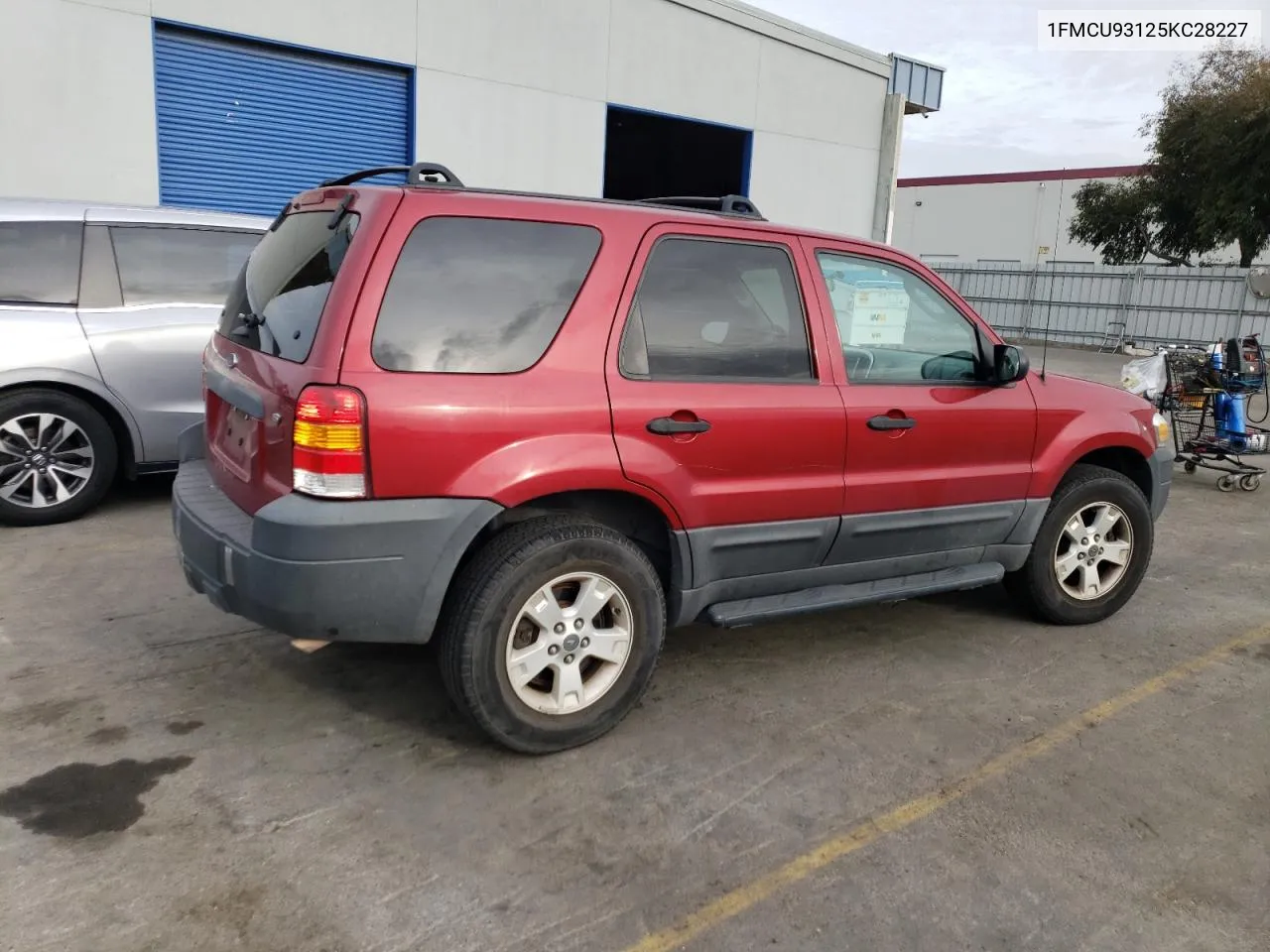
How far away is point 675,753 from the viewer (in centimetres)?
342

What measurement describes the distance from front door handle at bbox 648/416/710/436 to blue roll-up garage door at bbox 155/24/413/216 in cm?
852

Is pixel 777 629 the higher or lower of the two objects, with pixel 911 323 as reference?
lower

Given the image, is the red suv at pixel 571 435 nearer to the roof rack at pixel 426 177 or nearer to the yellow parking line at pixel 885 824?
the roof rack at pixel 426 177

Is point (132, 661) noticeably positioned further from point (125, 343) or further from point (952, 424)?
point (952, 424)

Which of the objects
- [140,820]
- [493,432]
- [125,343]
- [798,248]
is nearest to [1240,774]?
[798,248]

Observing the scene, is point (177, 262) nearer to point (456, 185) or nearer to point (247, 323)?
point (247, 323)

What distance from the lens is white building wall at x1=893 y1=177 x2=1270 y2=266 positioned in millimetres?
42969

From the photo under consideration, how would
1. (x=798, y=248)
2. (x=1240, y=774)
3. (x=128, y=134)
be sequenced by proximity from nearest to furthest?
1. (x=1240, y=774)
2. (x=798, y=248)
3. (x=128, y=134)

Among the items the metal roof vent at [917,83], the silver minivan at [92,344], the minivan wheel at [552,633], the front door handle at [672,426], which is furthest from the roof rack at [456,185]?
the metal roof vent at [917,83]

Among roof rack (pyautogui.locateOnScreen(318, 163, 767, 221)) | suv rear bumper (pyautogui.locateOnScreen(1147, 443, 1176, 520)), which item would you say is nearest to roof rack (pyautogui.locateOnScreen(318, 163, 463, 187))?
roof rack (pyautogui.locateOnScreen(318, 163, 767, 221))

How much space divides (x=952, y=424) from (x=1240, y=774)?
161 centimetres

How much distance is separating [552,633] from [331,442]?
94 cm

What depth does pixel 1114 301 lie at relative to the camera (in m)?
23.1

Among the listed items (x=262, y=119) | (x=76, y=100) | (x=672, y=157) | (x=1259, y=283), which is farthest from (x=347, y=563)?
(x=1259, y=283)
